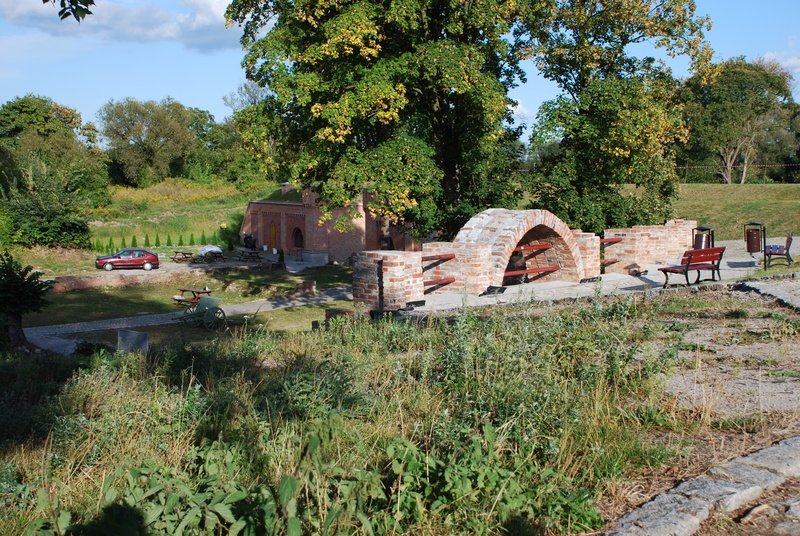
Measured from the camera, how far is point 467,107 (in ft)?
61.5

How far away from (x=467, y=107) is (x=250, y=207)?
2926 cm

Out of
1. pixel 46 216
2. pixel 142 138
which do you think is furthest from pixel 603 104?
pixel 142 138

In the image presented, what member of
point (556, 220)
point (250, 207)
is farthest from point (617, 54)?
point (250, 207)

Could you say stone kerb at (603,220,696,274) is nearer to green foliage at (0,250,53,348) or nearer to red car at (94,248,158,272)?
green foliage at (0,250,53,348)

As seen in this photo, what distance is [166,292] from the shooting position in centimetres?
2952

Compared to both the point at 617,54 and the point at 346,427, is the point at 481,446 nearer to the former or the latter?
the point at 346,427

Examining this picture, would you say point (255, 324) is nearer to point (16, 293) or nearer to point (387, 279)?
point (16, 293)

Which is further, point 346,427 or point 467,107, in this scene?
point 467,107

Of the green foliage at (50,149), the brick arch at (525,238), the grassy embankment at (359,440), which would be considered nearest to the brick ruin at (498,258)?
the brick arch at (525,238)

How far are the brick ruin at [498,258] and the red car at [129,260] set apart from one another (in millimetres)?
21023

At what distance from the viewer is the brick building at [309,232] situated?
125ft

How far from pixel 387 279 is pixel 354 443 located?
7686mm

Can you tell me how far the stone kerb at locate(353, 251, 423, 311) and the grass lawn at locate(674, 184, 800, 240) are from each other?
998 inches

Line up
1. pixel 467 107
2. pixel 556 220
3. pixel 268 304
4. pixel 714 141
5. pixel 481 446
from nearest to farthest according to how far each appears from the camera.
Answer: pixel 481 446, pixel 556 220, pixel 467 107, pixel 268 304, pixel 714 141
